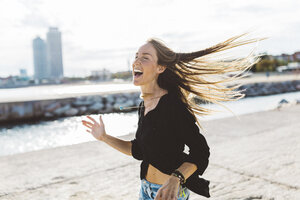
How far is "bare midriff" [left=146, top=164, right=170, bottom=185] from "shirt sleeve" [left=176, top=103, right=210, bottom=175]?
21 centimetres

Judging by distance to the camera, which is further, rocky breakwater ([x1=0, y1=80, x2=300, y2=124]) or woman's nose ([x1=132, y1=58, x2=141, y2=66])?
rocky breakwater ([x1=0, y1=80, x2=300, y2=124])

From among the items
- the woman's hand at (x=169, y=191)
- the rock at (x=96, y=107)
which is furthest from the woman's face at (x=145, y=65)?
the rock at (x=96, y=107)

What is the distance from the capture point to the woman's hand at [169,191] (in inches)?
53.8

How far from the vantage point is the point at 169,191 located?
1382mm

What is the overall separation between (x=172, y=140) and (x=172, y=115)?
0.42ft

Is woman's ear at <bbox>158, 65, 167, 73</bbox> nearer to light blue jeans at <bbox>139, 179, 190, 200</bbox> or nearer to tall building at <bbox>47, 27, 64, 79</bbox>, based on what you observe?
light blue jeans at <bbox>139, 179, 190, 200</bbox>

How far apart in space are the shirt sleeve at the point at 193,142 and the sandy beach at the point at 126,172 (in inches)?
63.9

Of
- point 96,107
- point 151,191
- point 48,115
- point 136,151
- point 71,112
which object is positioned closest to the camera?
point 151,191

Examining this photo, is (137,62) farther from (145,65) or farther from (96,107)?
(96,107)

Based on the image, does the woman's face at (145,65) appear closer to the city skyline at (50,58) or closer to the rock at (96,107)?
the rock at (96,107)

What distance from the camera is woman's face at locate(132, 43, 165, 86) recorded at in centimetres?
172

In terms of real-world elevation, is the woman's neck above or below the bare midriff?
above

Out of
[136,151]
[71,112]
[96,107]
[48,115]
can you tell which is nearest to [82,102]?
[96,107]

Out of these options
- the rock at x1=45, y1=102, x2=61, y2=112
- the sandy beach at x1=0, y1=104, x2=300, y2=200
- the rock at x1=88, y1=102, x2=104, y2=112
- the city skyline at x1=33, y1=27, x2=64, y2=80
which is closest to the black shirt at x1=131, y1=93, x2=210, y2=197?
the sandy beach at x1=0, y1=104, x2=300, y2=200
